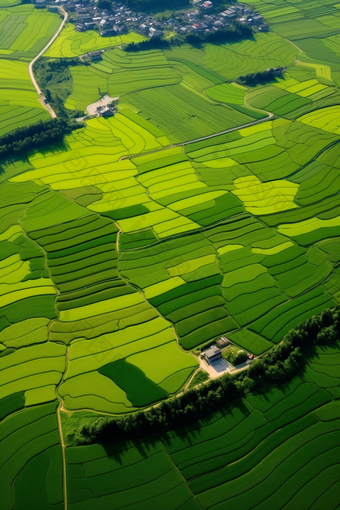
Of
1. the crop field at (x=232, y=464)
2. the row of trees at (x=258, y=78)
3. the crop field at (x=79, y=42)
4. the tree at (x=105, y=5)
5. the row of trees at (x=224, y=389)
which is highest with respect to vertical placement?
the tree at (x=105, y=5)

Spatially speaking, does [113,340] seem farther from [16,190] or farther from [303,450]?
[16,190]

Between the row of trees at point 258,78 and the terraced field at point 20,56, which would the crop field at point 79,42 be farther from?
the row of trees at point 258,78

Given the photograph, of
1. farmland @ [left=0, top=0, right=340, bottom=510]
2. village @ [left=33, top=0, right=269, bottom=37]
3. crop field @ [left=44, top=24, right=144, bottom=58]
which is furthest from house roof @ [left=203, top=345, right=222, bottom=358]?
village @ [left=33, top=0, right=269, bottom=37]

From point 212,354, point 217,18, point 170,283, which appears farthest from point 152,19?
point 212,354

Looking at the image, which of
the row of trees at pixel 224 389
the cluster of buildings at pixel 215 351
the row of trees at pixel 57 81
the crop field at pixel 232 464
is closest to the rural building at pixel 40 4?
the row of trees at pixel 57 81

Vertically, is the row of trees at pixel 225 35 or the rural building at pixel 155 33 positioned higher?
the rural building at pixel 155 33

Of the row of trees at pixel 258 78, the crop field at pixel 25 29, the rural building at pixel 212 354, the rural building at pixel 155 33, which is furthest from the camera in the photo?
the rural building at pixel 155 33
